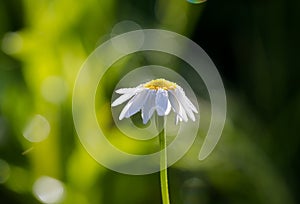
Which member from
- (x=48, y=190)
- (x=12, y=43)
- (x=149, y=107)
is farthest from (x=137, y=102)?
(x=12, y=43)

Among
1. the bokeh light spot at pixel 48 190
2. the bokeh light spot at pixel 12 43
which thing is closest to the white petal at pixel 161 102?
the bokeh light spot at pixel 48 190

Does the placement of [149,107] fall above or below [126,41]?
below

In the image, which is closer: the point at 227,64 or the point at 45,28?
the point at 45,28

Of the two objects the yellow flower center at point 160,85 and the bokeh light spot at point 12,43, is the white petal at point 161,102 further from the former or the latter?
the bokeh light spot at point 12,43

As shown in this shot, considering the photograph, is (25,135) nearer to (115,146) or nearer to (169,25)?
(115,146)

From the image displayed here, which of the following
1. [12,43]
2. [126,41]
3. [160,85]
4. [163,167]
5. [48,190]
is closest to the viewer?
[163,167]

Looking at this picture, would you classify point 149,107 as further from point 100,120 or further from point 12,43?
point 12,43

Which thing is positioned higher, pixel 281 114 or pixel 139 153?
pixel 281 114

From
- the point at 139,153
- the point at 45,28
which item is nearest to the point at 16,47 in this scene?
the point at 45,28
